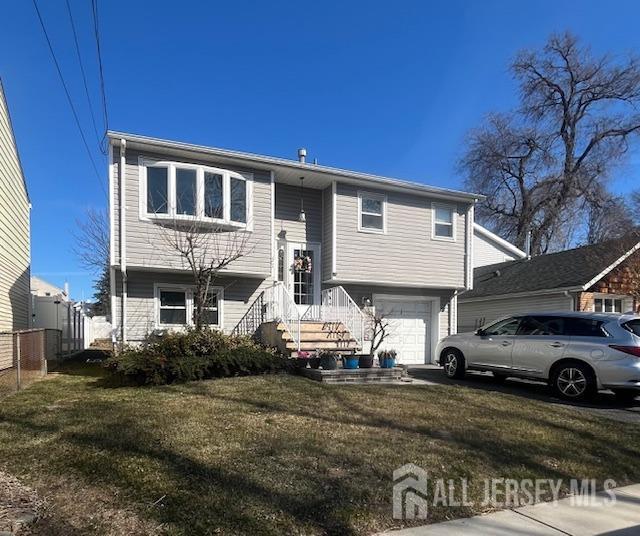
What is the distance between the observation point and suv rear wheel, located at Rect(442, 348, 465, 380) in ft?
39.4

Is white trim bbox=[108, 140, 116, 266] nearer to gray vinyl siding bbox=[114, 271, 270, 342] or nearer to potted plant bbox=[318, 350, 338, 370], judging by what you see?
gray vinyl siding bbox=[114, 271, 270, 342]

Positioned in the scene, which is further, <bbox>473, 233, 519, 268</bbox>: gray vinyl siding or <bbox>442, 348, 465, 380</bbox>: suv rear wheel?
<bbox>473, 233, 519, 268</bbox>: gray vinyl siding

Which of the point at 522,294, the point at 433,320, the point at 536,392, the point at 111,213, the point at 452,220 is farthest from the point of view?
the point at 522,294

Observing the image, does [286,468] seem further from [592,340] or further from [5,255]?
[5,255]

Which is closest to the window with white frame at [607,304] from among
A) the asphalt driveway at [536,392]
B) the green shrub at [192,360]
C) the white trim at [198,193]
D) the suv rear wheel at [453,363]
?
the asphalt driveway at [536,392]

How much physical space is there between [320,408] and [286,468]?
2.75 meters

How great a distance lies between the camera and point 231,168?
13.1 meters

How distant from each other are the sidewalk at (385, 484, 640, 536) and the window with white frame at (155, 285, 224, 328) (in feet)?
31.1

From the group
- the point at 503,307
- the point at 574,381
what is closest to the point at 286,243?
the point at 574,381

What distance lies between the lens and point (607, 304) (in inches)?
711

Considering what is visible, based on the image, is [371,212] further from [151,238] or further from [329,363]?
[151,238]

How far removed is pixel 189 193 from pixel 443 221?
8.09m

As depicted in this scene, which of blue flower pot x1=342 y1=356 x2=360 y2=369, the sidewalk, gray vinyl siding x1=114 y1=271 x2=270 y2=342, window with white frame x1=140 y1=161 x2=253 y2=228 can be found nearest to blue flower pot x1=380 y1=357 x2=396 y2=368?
blue flower pot x1=342 y1=356 x2=360 y2=369

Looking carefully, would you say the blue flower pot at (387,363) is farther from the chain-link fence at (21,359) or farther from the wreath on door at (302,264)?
the chain-link fence at (21,359)
